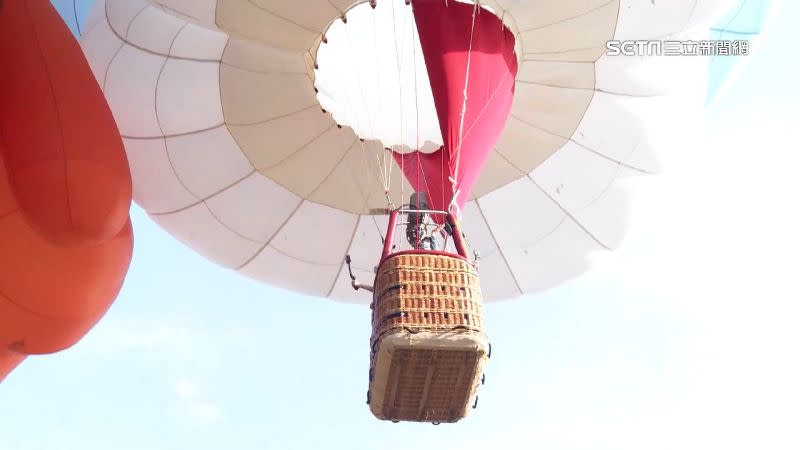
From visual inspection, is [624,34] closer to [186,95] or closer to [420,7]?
[420,7]

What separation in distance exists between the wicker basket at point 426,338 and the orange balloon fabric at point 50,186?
1.46m

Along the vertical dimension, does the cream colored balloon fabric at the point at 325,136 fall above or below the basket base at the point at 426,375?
above

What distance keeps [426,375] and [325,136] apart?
214 cm

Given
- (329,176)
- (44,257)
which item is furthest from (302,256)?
(44,257)

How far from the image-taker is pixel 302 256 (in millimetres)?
6621

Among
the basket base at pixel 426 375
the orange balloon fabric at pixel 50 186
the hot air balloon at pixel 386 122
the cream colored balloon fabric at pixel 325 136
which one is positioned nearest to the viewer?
the basket base at pixel 426 375

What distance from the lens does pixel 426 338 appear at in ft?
14.6

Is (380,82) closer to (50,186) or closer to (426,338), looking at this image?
(50,186)

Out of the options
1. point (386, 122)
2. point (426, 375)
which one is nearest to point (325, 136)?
point (386, 122)

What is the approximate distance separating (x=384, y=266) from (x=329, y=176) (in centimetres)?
184

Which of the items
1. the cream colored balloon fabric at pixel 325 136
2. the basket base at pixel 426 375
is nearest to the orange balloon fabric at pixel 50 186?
the cream colored balloon fabric at pixel 325 136

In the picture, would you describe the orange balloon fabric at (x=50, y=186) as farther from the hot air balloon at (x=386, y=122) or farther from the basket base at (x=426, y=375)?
the basket base at (x=426, y=375)

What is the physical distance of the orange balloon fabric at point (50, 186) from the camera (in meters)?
5.23

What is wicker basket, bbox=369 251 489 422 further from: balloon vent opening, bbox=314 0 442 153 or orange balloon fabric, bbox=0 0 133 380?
balloon vent opening, bbox=314 0 442 153
